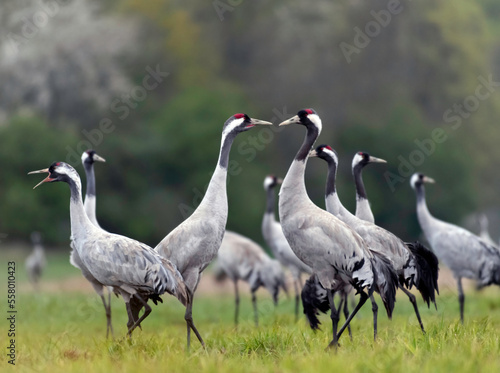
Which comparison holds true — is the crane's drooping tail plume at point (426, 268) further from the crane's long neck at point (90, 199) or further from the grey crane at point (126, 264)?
the crane's long neck at point (90, 199)

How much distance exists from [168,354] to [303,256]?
146 cm

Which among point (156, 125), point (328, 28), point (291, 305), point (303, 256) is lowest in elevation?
point (291, 305)

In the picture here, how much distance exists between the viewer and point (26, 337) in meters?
8.49

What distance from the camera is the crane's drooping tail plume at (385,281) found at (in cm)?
640

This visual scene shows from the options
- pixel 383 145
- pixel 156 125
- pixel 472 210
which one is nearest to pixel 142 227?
pixel 156 125

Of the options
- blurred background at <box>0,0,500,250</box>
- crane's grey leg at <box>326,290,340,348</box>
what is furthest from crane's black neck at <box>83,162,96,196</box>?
blurred background at <box>0,0,500,250</box>

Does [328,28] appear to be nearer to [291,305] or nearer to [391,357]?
[291,305]

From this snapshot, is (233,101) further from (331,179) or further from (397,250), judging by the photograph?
(397,250)

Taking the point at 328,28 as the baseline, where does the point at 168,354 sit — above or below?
below

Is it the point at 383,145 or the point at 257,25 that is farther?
the point at 257,25

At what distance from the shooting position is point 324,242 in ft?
20.5

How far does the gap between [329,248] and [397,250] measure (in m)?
1.18

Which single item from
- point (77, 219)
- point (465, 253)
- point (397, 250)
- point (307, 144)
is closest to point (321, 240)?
point (307, 144)

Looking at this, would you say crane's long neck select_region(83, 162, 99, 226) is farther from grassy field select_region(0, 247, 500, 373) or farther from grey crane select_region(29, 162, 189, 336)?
grey crane select_region(29, 162, 189, 336)
